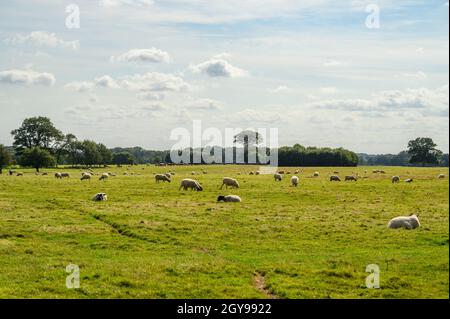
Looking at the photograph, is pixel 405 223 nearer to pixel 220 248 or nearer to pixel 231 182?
pixel 220 248

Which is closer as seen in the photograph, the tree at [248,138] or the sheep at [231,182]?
the sheep at [231,182]

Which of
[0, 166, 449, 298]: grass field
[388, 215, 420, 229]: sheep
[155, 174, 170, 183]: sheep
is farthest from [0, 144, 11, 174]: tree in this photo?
[388, 215, 420, 229]: sheep

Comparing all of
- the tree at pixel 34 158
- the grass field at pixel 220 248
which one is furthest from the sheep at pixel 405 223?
the tree at pixel 34 158

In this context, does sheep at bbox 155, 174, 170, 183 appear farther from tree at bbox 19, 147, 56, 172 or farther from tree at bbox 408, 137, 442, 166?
tree at bbox 408, 137, 442, 166

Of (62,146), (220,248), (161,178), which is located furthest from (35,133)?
(220,248)

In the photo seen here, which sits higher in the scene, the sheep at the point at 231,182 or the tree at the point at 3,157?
the tree at the point at 3,157

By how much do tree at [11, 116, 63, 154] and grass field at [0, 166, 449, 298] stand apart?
97.1m

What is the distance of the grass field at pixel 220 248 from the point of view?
52.1 ft

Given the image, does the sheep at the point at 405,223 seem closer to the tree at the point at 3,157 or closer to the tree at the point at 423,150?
the tree at the point at 3,157

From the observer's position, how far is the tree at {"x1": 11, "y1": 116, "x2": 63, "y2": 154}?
131 m

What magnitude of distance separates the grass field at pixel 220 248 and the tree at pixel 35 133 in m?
97.1

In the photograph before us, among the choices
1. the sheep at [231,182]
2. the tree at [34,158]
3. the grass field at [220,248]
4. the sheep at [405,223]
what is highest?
the tree at [34,158]

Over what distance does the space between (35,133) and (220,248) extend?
4812 inches
